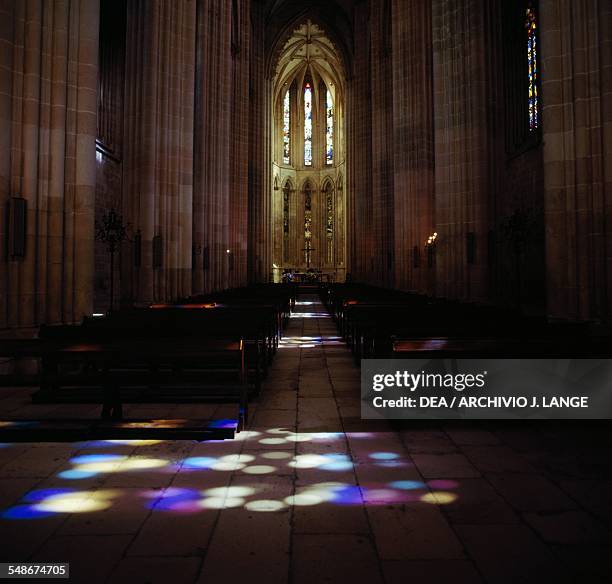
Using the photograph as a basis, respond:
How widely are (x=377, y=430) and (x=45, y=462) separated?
2.75 meters

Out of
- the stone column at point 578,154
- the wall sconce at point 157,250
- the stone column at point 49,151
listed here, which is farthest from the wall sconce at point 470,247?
the stone column at point 49,151

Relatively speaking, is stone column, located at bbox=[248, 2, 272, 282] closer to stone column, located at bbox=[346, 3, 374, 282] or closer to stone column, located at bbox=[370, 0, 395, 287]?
stone column, located at bbox=[346, 3, 374, 282]

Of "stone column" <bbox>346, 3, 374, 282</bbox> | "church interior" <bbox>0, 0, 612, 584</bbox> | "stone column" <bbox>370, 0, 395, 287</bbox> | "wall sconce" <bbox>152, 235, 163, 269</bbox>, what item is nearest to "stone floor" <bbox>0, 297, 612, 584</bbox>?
"church interior" <bbox>0, 0, 612, 584</bbox>

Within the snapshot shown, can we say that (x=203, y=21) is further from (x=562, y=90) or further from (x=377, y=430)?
(x=377, y=430)

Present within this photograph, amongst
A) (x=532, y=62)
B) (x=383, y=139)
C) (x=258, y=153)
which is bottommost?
(x=532, y=62)

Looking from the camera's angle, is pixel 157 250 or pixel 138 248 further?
pixel 157 250

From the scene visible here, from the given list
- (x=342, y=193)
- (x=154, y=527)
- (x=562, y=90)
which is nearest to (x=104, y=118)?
(x=562, y=90)

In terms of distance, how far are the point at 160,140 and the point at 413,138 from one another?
440 inches

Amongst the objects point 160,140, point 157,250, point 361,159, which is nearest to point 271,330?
point 157,250

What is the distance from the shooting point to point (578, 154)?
787 centimetres

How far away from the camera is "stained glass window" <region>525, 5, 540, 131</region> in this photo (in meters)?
17.5

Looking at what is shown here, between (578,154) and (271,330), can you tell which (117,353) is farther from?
(578,154)

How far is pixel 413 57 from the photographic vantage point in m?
20.6

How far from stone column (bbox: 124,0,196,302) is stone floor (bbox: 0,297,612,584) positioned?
989 cm
